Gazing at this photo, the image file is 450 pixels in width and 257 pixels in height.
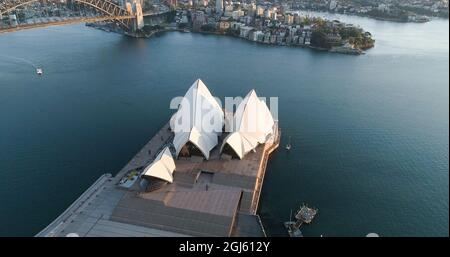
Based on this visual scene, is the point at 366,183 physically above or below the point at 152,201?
below

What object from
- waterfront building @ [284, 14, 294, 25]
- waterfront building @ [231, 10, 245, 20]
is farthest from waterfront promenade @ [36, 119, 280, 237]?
waterfront building @ [231, 10, 245, 20]

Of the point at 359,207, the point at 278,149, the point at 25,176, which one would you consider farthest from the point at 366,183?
the point at 25,176

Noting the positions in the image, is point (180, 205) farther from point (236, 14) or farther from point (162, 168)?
point (236, 14)

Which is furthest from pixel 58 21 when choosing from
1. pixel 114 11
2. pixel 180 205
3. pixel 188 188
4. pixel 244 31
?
pixel 180 205

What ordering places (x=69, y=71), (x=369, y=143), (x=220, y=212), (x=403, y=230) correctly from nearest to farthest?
(x=220, y=212) < (x=403, y=230) < (x=369, y=143) < (x=69, y=71)

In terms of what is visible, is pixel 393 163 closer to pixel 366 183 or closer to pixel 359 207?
pixel 366 183

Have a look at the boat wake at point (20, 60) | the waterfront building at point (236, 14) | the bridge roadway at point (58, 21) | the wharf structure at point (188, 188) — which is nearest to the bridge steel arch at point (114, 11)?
the bridge roadway at point (58, 21)
